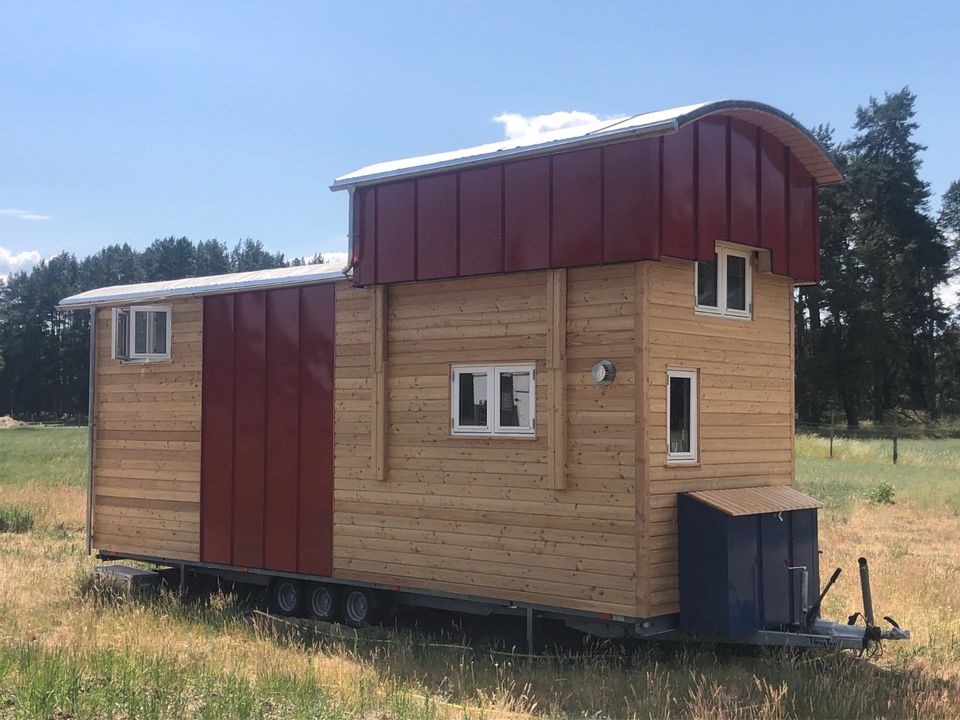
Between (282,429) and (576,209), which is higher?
(576,209)

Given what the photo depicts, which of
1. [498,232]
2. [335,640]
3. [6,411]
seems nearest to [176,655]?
[335,640]

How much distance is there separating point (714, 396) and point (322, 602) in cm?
568

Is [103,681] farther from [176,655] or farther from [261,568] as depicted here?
[261,568]

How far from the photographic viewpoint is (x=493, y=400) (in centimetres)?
1162

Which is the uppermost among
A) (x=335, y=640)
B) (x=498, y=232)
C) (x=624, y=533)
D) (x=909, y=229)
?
(x=909, y=229)

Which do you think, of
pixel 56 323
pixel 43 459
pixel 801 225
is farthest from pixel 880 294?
pixel 56 323

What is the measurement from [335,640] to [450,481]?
2186 mm

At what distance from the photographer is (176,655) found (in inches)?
386

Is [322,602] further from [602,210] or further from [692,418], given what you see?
[602,210]

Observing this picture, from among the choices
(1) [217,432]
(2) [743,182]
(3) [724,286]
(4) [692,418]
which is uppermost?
(2) [743,182]

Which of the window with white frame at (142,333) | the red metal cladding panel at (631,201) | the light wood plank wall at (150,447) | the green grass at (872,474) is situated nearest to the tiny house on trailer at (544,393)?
the red metal cladding panel at (631,201)

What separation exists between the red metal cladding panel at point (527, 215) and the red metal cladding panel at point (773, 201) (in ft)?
8.75

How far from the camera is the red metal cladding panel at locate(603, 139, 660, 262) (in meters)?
10.4

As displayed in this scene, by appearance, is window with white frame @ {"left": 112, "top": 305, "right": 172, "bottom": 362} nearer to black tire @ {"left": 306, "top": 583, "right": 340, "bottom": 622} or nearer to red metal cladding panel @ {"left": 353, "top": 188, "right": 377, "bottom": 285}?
red metal cladding panel @ {"left": 353, "top": 188, "right": 377, "bottom": 285}
